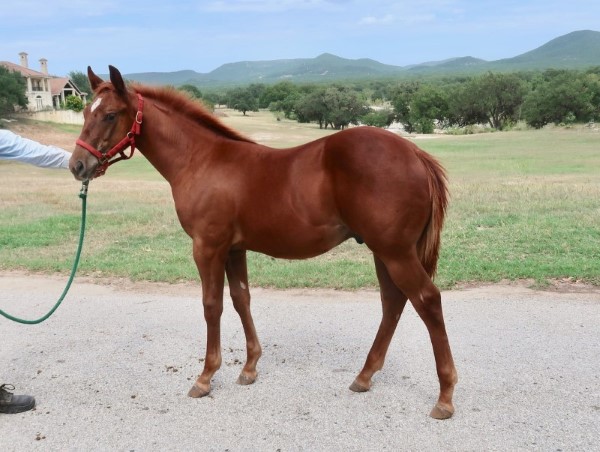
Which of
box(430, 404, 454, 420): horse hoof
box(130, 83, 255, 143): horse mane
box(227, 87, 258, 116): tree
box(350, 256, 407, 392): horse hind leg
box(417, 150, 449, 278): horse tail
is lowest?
box(430, 404, 454, 420): horse hoof

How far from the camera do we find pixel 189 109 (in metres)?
4.18

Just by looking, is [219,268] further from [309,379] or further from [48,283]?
[48,283]

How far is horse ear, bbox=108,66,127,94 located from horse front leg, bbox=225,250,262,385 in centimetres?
142

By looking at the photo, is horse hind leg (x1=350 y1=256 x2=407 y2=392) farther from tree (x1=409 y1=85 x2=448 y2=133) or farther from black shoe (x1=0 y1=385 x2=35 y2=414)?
tree (x1=409 y1=85 x2=448 y2=133)

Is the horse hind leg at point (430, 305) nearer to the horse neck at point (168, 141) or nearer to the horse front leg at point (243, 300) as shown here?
the horse front leg at point (243, 300)

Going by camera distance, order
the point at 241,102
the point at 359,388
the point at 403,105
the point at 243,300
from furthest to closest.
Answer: the point at 241,102 → the point at 403,105 → the point at 243,300 → the point at 359,388

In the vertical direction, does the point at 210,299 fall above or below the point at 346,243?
above

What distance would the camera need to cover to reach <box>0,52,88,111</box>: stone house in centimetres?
6231

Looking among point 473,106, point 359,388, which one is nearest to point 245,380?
point 359,388

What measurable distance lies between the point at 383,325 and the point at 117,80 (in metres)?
2.58

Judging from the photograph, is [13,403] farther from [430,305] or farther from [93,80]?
[430,305]

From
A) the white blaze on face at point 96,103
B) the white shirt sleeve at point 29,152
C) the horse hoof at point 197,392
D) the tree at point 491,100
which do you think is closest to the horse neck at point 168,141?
the white blaze on face at point 96,103

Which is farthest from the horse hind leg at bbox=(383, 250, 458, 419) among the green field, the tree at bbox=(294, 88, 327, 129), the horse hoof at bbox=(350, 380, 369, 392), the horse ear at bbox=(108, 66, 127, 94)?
the tree at bbox=(294, 88, 327, 129)

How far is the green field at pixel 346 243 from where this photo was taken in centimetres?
657
